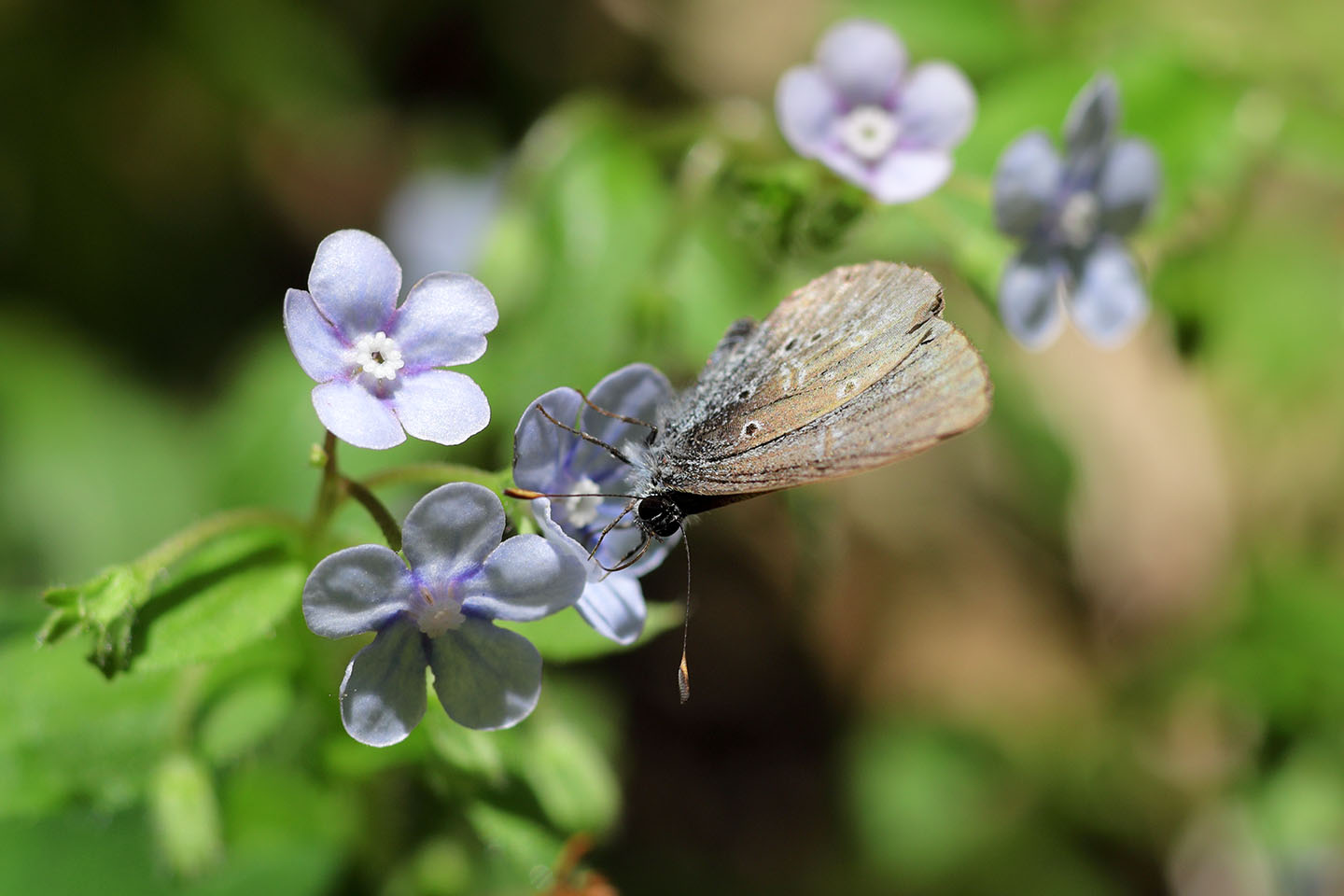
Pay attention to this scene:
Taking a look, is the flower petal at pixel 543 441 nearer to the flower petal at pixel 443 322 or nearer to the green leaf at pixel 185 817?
the flower petal at pixel 443 322

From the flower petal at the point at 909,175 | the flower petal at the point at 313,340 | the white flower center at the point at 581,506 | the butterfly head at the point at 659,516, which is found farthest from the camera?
the flower petal at the point at 909,175

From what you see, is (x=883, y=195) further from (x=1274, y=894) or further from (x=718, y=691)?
(x=1274, y=894)

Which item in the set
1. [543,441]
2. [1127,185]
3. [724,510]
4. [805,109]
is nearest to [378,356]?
[543,441]

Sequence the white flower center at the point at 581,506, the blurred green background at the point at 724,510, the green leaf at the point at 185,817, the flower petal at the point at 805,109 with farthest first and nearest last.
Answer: the blurred green background at the point at 724,510 < the flower petal at the point at 805,109 < the green leaf at the point at 185,817 < the white flower center at the point at 581,506

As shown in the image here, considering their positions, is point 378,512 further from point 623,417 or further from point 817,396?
point 817,396

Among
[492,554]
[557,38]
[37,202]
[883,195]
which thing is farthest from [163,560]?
[557,38]

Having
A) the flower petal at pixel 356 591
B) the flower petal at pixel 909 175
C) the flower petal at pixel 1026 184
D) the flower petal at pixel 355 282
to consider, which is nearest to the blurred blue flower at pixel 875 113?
the flower petal at pixel 909 175

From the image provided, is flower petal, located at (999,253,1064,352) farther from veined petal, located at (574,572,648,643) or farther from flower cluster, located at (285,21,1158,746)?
veined petal, located at (574,572,648,643)

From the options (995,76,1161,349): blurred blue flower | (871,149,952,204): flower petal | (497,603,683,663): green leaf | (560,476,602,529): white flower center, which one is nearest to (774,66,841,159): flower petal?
(871,149,952,204): flower petal
